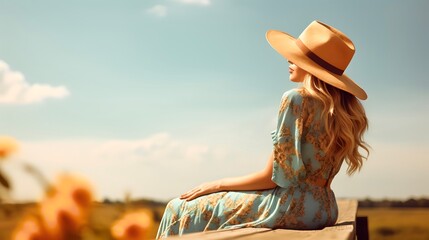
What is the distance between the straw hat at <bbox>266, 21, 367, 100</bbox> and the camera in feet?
10.9

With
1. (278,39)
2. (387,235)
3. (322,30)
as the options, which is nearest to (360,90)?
(322,30)

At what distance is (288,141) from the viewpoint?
9.86ft

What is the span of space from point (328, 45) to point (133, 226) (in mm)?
3157

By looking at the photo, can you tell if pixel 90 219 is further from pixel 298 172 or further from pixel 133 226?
pixel 298 172

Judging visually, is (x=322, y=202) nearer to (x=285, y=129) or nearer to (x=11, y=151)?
(x=285, y=129)

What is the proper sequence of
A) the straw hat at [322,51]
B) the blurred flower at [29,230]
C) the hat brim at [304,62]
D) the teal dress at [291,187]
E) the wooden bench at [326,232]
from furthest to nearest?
the straw hat at [322,51], the hat brim at [304,62], the teal dress at [291,187], the wooden bench at [326,232], the blurred flower at [29,230]

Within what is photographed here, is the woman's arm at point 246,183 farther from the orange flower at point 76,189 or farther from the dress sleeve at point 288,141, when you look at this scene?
the orange flower at point 76,189

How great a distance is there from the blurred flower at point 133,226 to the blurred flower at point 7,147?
8 centimetres

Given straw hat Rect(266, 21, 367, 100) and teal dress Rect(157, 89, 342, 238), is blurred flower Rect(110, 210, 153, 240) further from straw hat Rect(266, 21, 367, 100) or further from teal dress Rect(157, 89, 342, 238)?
straw hat Rect(266, 21, 367, 100)

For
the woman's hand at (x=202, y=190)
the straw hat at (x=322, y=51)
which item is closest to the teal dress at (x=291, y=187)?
the woman's hand at (x=202, y=190)

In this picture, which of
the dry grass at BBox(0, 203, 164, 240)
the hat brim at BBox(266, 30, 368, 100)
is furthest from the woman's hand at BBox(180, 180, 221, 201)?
the dry grass at BBox(0, 203, 164, 240)

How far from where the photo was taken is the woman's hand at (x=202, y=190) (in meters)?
3.19

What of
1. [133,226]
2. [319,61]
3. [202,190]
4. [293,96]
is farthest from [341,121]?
[133,226]

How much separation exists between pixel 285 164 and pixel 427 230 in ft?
27.2
